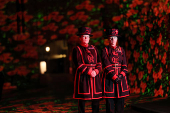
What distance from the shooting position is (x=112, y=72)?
4.07 m

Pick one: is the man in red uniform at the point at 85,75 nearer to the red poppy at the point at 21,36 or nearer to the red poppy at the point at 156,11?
the red poppy at the point at 156,11

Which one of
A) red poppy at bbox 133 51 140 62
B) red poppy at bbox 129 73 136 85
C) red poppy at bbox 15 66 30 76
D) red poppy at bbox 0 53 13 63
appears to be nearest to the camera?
red poppy at bbox 133 51 140 62

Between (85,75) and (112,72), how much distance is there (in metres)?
0.50

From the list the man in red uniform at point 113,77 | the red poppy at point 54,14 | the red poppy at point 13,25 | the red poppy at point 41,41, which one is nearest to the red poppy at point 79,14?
the red poppy at point 54,14

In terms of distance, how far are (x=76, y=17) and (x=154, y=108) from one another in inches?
276

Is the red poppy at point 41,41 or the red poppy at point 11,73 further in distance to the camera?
the red poppy at point 41,41

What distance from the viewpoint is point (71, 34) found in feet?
36.5

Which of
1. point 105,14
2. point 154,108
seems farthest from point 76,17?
point 154,108

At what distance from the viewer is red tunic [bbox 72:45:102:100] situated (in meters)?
3.95

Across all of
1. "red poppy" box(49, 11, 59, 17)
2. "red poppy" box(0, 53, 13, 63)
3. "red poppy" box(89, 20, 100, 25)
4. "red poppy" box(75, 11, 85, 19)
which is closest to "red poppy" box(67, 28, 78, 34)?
"red poppy" box(75, 11, 85, 19)

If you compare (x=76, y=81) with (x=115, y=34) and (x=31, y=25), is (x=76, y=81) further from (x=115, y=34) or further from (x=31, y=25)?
(x=31, y=25)

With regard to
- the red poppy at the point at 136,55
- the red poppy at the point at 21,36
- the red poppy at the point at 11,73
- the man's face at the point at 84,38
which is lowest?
the red poppy at the point at 11,73

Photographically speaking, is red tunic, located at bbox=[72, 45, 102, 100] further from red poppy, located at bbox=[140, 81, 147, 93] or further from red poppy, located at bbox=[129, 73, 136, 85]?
red poppy, located at bbox=[129, 73, 136, 85]

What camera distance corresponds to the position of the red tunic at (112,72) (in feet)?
13.5
